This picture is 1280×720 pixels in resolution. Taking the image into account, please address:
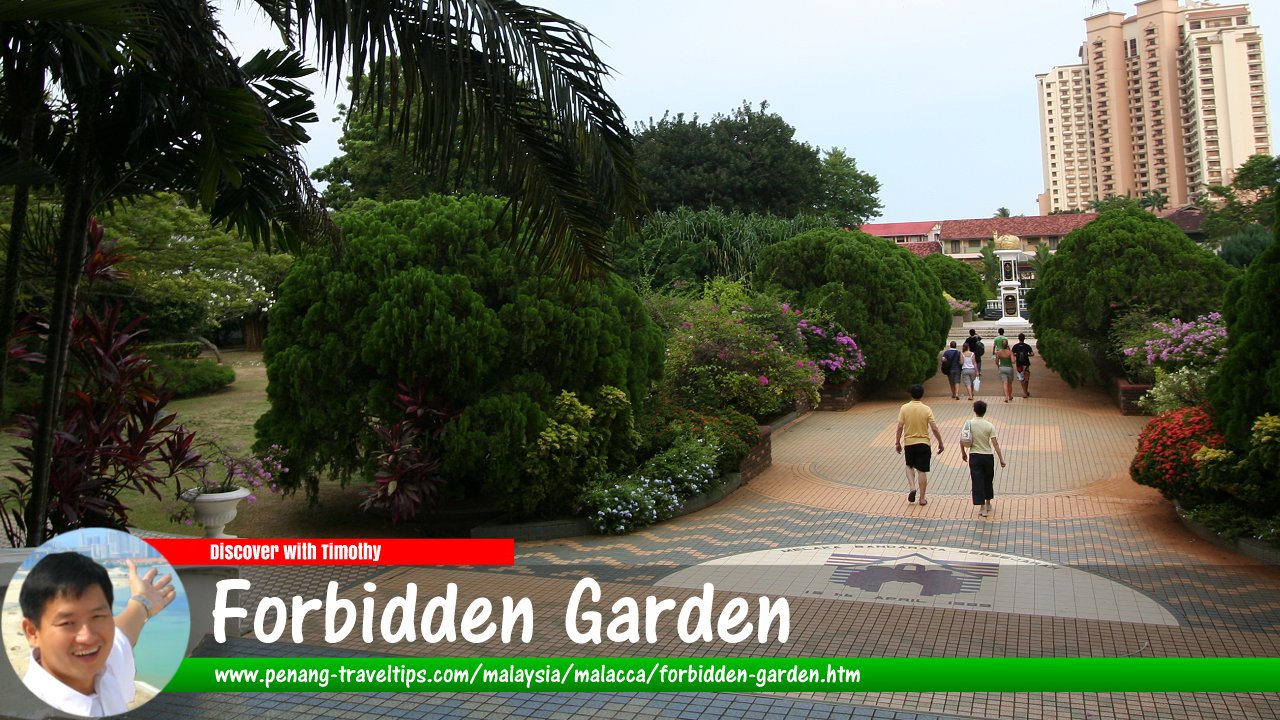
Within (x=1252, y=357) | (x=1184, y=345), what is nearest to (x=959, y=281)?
(x=1184, y=345)

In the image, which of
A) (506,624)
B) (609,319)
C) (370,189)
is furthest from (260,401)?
(506,624)

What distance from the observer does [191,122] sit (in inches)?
237

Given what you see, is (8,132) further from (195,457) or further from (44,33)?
(195,457)

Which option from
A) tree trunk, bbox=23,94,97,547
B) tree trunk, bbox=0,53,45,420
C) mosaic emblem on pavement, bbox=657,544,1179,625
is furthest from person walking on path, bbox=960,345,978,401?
tree trunk, bbox=0,53,45,420

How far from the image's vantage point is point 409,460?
412 inches

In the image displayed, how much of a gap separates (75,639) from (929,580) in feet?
22.4

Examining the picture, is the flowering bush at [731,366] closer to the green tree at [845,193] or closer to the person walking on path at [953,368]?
the person walking on path at [953,368]

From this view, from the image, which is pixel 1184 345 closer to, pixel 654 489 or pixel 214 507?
pixel 654 489

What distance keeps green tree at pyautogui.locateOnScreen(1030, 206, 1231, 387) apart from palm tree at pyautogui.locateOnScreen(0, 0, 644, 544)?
1792 centimetres

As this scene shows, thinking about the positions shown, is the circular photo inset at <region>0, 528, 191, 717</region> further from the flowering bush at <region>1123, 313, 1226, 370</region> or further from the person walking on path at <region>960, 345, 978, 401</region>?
the person walking on path at <region>960, 345, 978, 401</region>

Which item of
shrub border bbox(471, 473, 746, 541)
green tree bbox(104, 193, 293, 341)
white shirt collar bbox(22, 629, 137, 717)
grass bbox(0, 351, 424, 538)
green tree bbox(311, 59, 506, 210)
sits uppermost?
green tree bbox(311, 59, 506, 210)

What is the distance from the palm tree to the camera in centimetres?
519

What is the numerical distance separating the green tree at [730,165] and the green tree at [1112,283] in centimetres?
1774

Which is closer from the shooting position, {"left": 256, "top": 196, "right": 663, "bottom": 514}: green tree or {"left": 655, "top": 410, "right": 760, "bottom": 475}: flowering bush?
{"left": 256, "top": 196, "right": 663, "bottom": 514}: green tree
